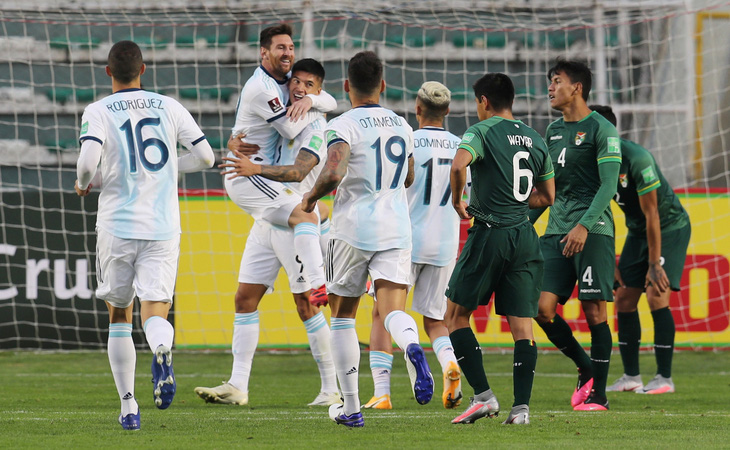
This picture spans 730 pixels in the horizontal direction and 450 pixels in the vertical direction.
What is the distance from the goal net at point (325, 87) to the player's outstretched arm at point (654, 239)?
3292mm

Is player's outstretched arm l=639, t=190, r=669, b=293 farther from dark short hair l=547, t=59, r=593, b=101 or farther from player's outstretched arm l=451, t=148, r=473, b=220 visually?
player's outstretched arm l=451, t=148, r=473, b=220

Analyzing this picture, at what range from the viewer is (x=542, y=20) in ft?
46.1

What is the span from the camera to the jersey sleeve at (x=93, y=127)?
5.48m

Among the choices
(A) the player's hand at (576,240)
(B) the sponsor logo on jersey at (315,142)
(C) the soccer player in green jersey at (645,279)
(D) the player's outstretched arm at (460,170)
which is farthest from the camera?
(C) the soccer player in green jersey at (645,279)

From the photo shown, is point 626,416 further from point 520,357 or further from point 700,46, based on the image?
point 700,46

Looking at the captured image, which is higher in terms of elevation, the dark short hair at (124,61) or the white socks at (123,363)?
the dark short hair at (124,61)

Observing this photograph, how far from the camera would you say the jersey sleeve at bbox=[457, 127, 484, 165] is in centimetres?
577

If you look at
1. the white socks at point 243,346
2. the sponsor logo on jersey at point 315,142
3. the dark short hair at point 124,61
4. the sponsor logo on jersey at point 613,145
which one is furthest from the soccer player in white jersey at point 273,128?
the sponsor logo on jersey at point 613,145

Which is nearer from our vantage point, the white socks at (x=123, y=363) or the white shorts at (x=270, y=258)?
the white socks at (x=123, y=363)

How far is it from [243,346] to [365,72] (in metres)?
2.66

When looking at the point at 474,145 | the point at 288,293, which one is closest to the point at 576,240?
the point at 474,145

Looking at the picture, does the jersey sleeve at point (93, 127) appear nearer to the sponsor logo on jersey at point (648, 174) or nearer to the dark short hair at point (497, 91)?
the dark short hair at point (497, 91)

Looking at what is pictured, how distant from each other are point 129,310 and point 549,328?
2.92 metres

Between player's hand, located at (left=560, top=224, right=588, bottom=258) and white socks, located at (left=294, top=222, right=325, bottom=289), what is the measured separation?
1586mm
